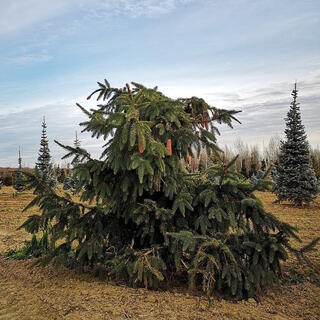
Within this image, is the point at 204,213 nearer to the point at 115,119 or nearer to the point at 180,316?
the point at 180,316

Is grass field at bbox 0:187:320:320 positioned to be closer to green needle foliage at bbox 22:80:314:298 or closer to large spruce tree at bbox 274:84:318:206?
green needle foliage at bbox 22:80:314:298

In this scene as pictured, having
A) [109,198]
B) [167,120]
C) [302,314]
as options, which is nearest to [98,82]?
[167,120]

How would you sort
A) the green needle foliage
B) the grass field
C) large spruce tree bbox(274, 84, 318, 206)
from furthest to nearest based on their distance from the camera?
large spruce tree bbox(274, 84, 318, 206)
the green needle foliage
the grass field

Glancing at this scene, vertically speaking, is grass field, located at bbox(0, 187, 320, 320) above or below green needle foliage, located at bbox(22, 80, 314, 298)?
below

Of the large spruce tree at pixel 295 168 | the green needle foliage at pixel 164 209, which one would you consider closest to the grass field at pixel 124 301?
the green needle foliage at pixel 164 209

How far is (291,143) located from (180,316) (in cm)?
1394

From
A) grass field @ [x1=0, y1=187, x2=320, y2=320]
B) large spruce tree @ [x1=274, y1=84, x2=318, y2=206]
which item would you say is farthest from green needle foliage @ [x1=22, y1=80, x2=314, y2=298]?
large spruce tree @ [x1=274, y1=84, x2=318, y2=206]

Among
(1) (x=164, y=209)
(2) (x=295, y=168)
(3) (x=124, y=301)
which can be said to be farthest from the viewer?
(2) (x=295, y=168)

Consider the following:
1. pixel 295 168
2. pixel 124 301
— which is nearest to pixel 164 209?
pixel 124 301

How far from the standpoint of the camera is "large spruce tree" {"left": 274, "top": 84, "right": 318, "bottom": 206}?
1470 cm

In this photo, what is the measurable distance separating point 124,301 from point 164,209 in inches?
42.9

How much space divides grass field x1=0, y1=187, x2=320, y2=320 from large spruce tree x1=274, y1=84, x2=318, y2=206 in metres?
10.5

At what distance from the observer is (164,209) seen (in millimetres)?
3951

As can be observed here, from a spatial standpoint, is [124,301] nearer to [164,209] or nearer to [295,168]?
[164,209]
